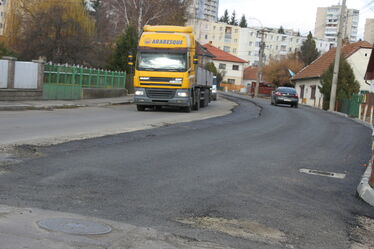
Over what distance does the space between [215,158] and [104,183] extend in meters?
3.73

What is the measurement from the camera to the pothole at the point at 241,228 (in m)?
5.43

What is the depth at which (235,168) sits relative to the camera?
9656 millimetres

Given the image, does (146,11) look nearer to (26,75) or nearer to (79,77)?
(79,77)

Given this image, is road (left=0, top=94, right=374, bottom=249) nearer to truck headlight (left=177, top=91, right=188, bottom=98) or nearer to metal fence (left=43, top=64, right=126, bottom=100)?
truck headlight (left=177, top=91, right=188, bottom=98)

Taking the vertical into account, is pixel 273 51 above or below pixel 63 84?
above

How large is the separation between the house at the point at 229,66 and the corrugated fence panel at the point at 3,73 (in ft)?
290

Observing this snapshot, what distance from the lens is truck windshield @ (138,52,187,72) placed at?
77.7 feet

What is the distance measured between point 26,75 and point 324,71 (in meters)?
30.1

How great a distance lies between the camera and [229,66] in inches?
4459

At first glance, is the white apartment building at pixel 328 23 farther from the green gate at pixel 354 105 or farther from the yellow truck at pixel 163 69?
the yellow truck at pixel 163 69

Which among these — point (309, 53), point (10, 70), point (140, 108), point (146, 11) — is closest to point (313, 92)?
point (146, 11)

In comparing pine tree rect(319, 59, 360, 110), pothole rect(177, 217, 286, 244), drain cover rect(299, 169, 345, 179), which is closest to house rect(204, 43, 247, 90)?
pine tree rect(319, 59, 360, 110)

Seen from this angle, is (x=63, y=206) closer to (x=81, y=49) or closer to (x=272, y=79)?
(x=81, y=49)

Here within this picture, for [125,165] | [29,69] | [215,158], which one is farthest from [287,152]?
[29,69]
